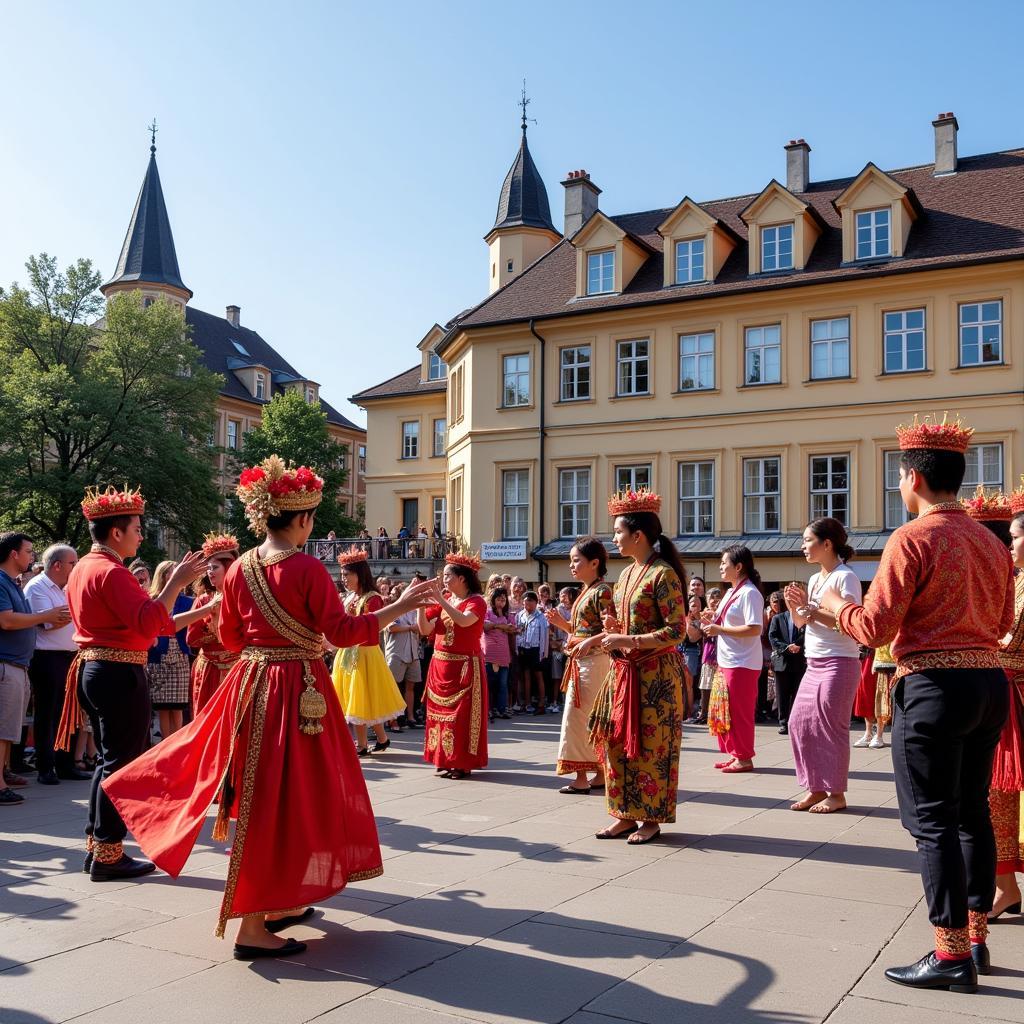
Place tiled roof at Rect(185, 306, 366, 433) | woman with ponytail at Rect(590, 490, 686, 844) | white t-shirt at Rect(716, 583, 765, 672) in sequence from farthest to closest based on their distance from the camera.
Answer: tiled roof at Rect(185, 306, 366, 433) → white t-shirt at Rect(716, 583, 765, 672) → woman with ponytail at Rect(590, 490, 686, 844)

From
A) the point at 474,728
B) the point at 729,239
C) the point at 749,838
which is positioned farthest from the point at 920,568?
the point at 729,239

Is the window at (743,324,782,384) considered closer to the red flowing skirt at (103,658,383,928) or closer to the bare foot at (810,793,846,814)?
the bare foot at (810,793,846,814)

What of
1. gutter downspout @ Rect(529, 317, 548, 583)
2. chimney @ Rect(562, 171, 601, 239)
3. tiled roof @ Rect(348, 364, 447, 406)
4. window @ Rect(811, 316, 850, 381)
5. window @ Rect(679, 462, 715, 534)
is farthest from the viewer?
tiled roof @ Rect(348, 364, 447, 406)

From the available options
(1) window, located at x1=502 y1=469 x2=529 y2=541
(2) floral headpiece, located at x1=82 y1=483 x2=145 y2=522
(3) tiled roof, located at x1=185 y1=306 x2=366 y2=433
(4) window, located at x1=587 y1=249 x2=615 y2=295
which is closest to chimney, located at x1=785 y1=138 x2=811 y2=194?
(4) window, located at x1=587 y1=249 x2=615 y2=295

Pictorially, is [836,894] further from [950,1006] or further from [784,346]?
[784,346]

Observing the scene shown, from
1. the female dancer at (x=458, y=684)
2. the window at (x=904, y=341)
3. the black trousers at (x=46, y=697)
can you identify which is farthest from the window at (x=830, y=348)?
the black trousers at (x=46, y=697)

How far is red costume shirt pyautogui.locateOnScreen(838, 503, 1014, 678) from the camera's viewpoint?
4.52 metres

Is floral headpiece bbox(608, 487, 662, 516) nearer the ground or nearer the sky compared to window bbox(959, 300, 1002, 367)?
nearer the ground

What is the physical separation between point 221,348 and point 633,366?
4842 cm

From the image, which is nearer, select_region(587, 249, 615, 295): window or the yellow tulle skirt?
the yellow tulle skirt

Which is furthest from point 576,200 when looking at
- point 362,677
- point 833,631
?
point 833,631

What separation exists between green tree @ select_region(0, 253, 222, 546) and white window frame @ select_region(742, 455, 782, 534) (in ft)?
73.4

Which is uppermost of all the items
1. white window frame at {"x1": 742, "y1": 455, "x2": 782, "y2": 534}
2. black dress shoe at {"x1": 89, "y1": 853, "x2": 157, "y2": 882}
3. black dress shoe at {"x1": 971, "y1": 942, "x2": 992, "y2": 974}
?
white window frame at {"x1": 742, "y1": 455, "x2": 782, "y2": 534}

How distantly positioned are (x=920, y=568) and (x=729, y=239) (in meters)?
27.2
